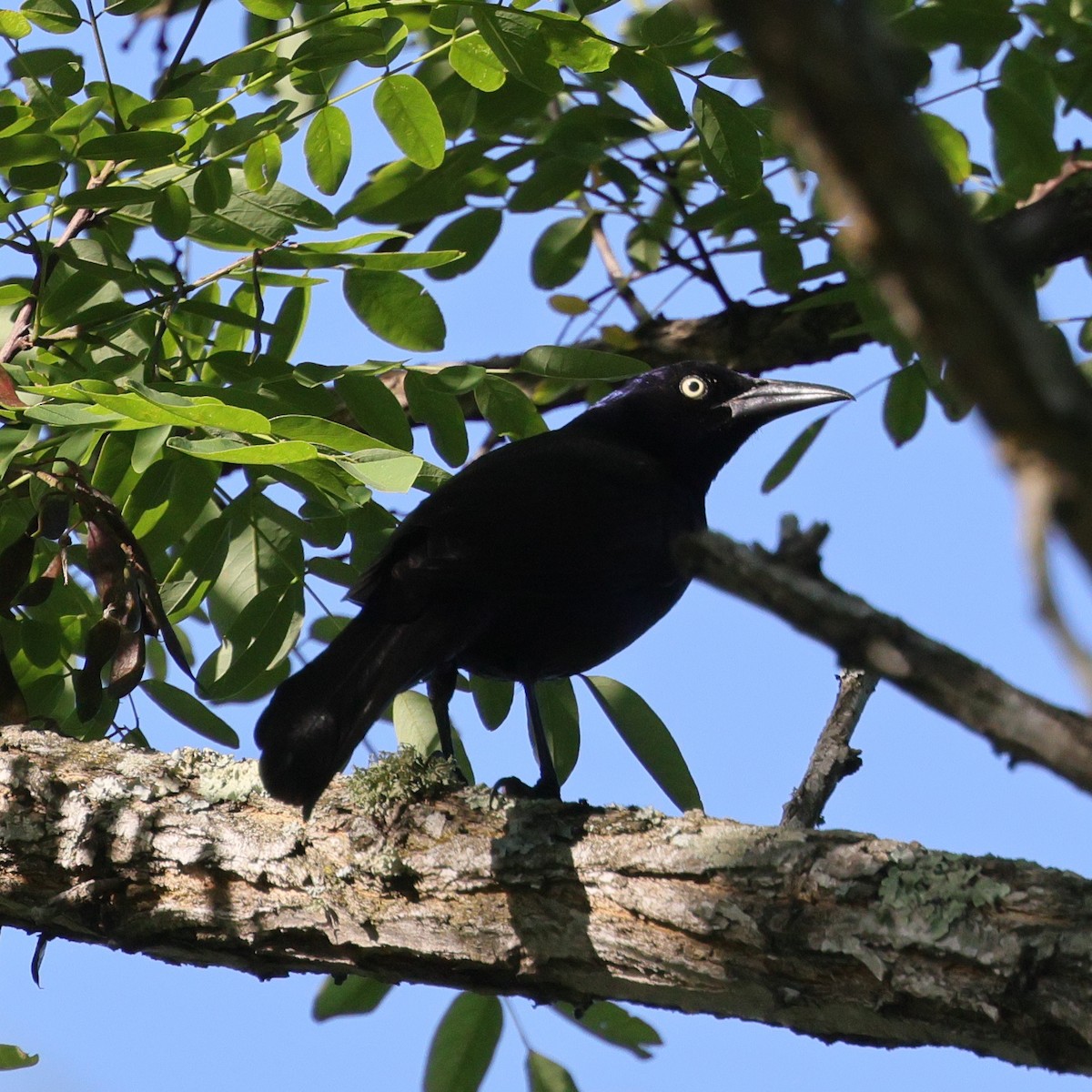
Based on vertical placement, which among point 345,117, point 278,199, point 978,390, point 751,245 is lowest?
point 978,390

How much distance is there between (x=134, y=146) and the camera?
2779 mm

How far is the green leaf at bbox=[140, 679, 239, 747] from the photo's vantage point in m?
3.40

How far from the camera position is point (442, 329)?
10.9 feet

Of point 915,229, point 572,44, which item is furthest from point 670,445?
point 915,229

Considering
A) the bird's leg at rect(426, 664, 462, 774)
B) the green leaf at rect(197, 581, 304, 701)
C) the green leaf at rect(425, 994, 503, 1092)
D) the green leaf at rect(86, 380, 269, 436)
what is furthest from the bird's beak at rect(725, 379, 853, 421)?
the green leaf at rect(86, 380, 269, 436)

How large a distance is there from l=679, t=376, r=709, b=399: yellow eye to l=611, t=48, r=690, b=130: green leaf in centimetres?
159

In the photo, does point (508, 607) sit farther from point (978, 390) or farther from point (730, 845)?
point (978, 390)

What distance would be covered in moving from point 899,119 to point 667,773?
110 inches

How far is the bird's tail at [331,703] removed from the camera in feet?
9.39

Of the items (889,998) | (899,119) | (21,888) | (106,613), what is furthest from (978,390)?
(21,888)

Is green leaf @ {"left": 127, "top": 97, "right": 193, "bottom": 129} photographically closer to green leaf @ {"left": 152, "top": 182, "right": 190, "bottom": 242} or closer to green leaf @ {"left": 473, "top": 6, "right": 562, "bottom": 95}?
green leaf @ {"left": 152, "top": 182, "right": 190, "bottom": 242}

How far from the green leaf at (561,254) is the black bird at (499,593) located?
977 millimetres

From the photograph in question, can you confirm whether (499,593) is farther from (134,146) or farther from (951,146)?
(951,146)

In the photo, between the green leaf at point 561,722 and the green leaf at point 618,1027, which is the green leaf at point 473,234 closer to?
the green leaf at point 561,722
